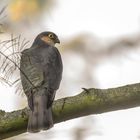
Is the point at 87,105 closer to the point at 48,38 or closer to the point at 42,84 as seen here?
the point at 42,84

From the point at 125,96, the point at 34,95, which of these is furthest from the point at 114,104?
the point at 34,95

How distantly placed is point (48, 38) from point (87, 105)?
336 centimetres

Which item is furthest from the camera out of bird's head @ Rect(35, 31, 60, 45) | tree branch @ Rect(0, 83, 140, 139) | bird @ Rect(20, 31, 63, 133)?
bird's head @ Rect(35, 31, 60, 45)

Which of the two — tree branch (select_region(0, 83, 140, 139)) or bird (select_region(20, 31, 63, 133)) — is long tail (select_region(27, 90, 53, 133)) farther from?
tree branch (select_region(0, 83, 140, 139))

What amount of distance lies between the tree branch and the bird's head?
10.1 ft

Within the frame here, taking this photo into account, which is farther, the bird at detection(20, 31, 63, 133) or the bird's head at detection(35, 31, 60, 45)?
the bird's head at detection(35, 31, 60, 45)

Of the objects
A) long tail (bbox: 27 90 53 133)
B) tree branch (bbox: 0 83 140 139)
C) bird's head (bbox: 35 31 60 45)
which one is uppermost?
tree branch (bbox: 0 83 140 139)

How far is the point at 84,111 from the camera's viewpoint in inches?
119

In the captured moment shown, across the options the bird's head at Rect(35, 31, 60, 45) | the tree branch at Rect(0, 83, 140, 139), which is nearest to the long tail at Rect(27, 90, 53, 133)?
the tree branch at Rect(0, 83, 140, 139)

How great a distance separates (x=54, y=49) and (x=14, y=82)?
3167 millimetres

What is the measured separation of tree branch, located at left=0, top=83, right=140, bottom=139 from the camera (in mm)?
2979

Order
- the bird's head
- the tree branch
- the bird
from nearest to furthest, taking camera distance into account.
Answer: the tree branch
the bird
the bird's head

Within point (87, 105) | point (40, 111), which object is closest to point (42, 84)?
point (40, 111)

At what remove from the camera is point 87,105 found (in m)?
3.04
